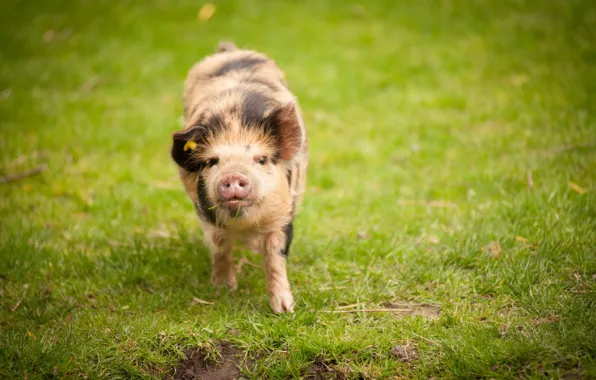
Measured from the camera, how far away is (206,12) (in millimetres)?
11430

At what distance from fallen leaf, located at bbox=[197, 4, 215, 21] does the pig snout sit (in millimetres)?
7798

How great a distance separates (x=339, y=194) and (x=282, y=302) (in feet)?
6.66

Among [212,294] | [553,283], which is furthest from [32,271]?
[553,283]

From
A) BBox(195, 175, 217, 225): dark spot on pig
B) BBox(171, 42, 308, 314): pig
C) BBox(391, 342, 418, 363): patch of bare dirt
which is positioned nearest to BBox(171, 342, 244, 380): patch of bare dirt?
BBox(171, 42, 308, 314): pig

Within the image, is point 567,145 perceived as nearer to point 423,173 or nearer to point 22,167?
point 423,173

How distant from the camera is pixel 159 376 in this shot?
3.99 meters

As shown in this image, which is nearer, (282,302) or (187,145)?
(187,145)

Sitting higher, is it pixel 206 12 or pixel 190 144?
pixel 206 12

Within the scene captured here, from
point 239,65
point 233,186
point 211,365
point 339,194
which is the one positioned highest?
point 239,65

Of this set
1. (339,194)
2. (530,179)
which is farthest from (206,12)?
(530,179)

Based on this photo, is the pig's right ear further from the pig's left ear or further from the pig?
the pig's left ear

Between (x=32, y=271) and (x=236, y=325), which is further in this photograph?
(x=32, y=271)

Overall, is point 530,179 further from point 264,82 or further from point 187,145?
point 187,145

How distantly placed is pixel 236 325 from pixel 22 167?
12.7 ft
